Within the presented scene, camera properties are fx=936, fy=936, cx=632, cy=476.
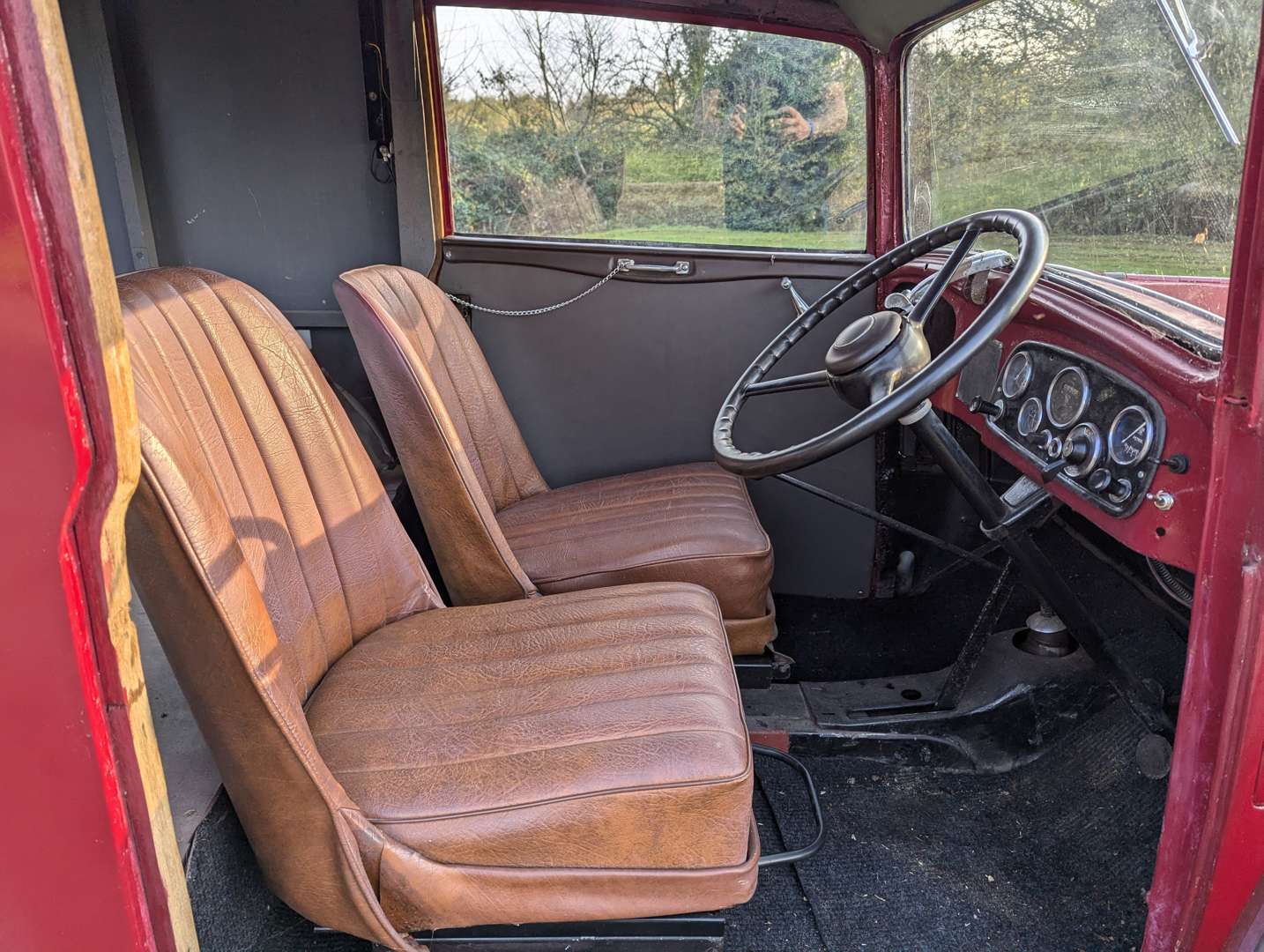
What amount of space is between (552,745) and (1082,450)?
810 millimetres

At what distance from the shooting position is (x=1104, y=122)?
143 cm

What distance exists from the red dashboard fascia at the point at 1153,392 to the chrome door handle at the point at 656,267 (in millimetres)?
1035

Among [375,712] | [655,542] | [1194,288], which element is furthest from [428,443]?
[1194,288]

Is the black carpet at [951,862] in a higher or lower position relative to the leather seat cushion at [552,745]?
lower

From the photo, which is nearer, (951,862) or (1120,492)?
(1120,492)

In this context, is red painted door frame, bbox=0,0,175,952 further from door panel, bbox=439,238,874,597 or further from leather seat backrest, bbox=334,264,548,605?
door panel, bbox=439,238,874,597

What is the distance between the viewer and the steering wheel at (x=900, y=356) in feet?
3.77

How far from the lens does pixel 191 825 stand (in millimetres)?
1118

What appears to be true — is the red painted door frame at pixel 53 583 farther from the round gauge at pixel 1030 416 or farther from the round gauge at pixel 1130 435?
the round gauge at pixel 1030 416

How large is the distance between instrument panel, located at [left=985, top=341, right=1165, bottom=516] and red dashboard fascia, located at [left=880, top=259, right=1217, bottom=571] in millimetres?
13

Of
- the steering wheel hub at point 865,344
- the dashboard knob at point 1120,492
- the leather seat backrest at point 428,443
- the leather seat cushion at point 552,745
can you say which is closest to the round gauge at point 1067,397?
the dashboard knob at point 1120,492

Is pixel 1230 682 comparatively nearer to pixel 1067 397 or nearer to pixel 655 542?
pixel 1067 397

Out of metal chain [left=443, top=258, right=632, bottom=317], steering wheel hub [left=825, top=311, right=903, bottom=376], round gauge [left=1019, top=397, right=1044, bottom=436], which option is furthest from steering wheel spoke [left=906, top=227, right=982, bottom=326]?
metal chain [left=443, top=258, right=632, bottom=317]

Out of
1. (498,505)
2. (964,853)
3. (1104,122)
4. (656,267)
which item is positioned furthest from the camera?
(656,267)
